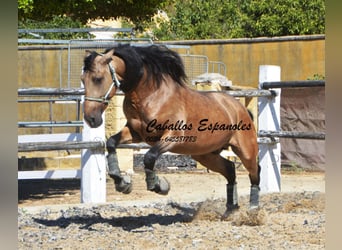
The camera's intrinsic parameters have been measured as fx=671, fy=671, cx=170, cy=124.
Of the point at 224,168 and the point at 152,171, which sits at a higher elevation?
the point at 152,171

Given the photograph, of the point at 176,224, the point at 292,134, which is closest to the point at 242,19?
the point at 292,134

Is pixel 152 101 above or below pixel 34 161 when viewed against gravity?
above

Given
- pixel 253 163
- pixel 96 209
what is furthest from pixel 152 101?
pixel 96 209

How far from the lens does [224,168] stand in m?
5.46

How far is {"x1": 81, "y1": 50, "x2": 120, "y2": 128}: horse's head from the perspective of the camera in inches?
173

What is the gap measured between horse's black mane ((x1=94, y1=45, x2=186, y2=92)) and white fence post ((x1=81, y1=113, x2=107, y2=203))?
1712 mm

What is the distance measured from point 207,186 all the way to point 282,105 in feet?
10.2

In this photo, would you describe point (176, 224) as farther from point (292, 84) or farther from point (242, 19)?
point (242, 19)

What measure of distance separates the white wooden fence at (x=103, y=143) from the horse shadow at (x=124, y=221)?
772mm

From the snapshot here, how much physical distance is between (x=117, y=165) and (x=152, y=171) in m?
0.27

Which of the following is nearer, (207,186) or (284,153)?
(207,186)

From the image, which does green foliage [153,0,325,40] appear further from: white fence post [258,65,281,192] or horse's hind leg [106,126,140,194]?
horse's hind leg [106,126,140,194]
